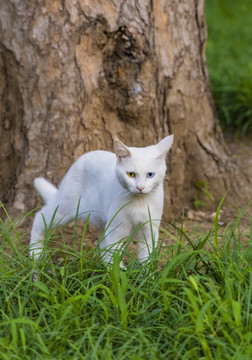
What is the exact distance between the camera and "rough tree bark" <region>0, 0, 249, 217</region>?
4.04 m

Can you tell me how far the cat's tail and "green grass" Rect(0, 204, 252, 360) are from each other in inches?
36.5

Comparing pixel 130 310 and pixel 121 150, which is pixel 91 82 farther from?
pixel 130 310

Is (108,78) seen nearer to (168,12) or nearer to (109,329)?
(168,12)

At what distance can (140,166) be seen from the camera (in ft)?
9.99

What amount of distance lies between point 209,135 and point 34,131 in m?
1.45

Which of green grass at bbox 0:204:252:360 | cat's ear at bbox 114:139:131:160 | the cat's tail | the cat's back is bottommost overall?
green grass at bbox 0:204:252:360

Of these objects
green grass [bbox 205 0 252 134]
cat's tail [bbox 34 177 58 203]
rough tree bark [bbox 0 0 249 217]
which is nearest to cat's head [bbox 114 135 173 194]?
cat's tail [bbox 34 177 58 203]

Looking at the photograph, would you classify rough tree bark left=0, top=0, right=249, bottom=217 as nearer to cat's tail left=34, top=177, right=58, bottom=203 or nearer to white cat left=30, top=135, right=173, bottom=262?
cat's tail left=34, top=177, right=58, bottom=203

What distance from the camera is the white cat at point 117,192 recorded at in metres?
3.08

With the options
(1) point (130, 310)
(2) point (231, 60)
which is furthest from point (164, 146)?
(2) point (231, 60)

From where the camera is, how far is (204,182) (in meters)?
4.61

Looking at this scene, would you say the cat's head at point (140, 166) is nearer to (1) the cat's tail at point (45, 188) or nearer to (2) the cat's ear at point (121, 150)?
(2) the cat's ear at point (121, 150)

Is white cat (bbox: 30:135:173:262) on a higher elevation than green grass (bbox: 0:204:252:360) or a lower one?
higher

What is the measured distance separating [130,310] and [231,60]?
4794 millimetres
